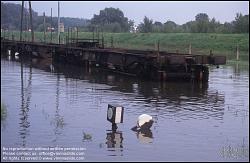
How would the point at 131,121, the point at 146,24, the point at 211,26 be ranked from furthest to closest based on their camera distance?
the point at 146,24, the point at 211,26, the point at 131,121

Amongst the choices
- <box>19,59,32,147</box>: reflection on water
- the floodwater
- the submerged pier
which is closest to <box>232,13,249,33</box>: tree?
the submerged pier

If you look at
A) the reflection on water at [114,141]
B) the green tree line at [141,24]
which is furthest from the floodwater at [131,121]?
the green tree line at [141,24]

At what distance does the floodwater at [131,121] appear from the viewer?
8.98 metres

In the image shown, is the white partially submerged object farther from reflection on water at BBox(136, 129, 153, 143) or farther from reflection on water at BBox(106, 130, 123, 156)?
reflection on water at BBox(106, 130, 123, 156)

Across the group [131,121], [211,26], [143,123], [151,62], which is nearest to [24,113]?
[131,121]

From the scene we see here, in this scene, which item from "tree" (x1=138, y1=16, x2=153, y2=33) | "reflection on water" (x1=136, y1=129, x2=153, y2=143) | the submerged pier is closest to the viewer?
"reflection on water" (x1=136, y1=129, x2=153, y2=143)

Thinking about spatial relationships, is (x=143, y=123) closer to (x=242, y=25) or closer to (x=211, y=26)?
(x=242, y=25)

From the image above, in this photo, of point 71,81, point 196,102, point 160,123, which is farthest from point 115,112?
point 71,81

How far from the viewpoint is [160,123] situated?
11.7m

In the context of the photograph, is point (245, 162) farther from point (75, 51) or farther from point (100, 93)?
point (75, 51)

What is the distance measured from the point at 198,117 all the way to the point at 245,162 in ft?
15.0

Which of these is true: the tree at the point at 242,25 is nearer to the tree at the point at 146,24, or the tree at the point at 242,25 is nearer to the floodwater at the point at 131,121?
the tree at the point at 146,24

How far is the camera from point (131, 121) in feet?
38.9

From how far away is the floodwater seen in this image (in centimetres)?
898
